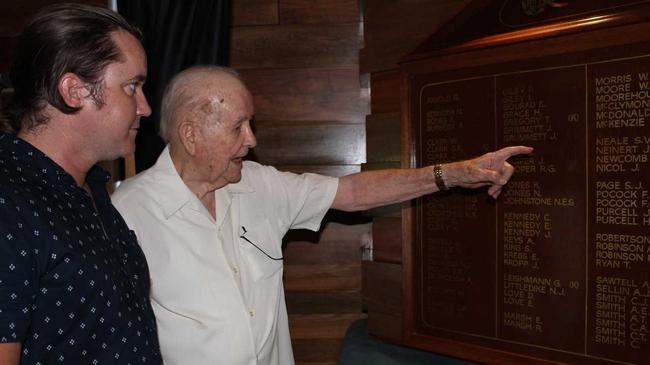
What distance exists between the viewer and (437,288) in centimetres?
204

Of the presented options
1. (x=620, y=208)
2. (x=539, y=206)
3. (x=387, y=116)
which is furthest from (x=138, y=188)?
(x=620, y=208)

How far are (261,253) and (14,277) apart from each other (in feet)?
3.00

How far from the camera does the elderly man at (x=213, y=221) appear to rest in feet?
5.45

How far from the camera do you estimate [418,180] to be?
5.99ft

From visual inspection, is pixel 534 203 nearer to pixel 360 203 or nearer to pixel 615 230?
pixel 615 230

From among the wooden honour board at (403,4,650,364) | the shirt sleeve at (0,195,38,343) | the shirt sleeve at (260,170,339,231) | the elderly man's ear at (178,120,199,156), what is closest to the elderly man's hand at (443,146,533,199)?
the wooden honour board at (403,4,650,364)

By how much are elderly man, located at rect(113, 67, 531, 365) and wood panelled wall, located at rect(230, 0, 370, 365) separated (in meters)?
0.69

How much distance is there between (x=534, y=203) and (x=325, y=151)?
3.16 ft

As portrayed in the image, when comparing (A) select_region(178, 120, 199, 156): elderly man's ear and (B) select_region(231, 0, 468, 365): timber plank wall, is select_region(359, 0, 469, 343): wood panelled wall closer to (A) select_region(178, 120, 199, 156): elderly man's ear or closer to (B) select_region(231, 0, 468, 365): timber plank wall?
(B) select_region(231, 0, 468, 365): timber plank wall

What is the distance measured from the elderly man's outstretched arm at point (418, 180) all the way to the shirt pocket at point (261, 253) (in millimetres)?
228

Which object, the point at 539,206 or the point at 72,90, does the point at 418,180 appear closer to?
the point at 539,206

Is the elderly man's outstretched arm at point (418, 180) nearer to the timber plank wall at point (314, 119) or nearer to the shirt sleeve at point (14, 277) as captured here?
the timber plank wall at point (314, 119)

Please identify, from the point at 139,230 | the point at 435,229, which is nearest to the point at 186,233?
the point at 139,230

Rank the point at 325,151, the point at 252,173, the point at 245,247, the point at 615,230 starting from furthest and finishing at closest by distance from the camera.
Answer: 1. the point at 325,151
2. the point at 252,173
3. the point at 245,247
4. the point at 615,230
